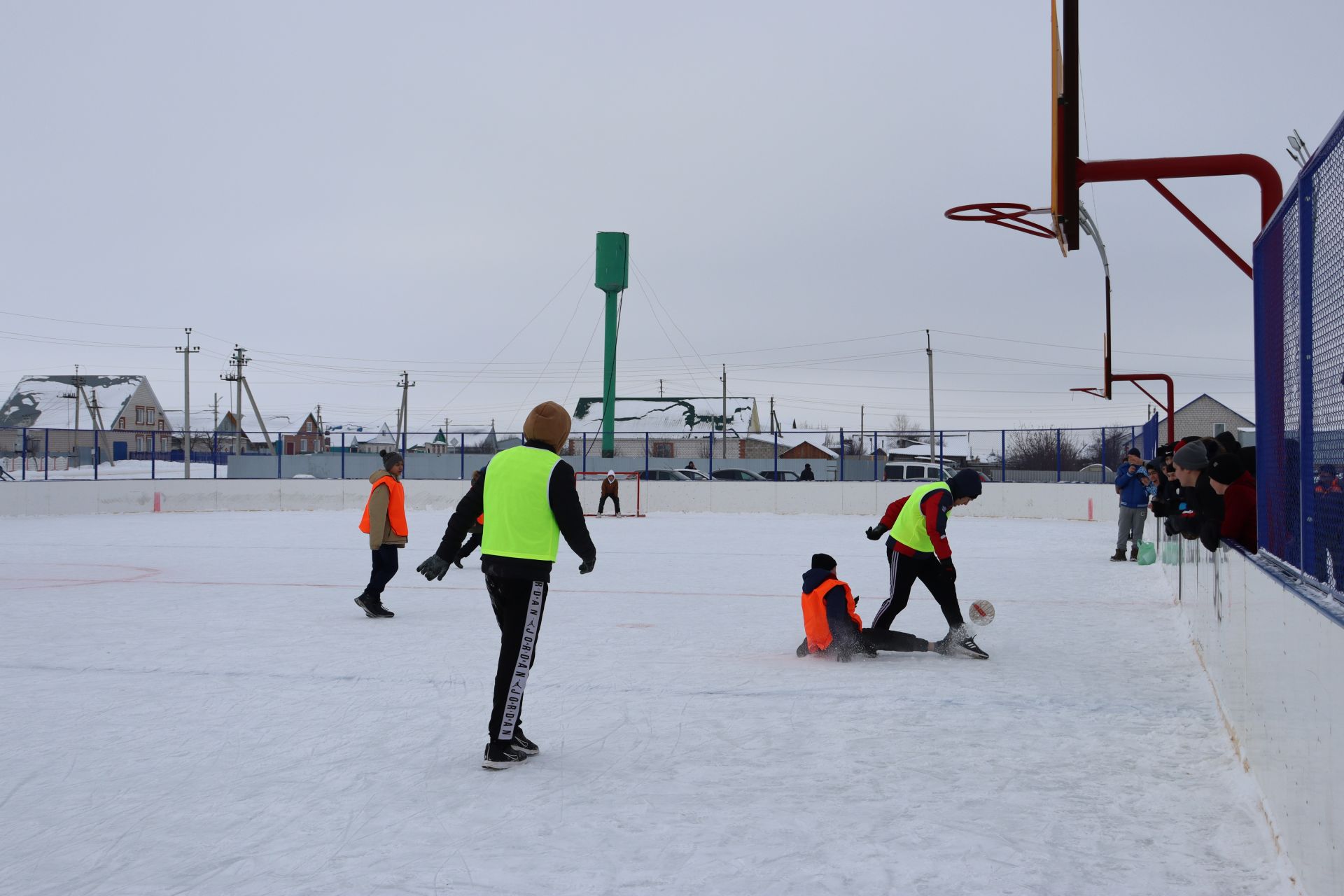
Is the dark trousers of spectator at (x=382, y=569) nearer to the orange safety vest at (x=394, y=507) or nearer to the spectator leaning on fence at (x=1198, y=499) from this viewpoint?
the orange safety vest at (x=394, y=507)

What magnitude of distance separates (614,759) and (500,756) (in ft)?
1.62

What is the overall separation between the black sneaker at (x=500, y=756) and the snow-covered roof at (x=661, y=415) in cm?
5414

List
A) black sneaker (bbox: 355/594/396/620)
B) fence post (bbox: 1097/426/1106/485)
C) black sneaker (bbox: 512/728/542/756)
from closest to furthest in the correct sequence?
black sneaker (bbox: 512/728/542/756)
black sneaker (bbox: 355/594/396/620)
fence post (bbox: 1097/426/1106/485)

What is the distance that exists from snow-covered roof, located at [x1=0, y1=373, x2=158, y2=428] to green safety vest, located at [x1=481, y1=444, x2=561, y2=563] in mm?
73510

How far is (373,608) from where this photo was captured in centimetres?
918

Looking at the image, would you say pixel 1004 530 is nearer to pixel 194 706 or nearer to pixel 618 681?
pixel 618 681

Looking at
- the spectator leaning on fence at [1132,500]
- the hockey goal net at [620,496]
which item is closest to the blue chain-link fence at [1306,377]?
the spectator leaning on fence at [1132,500]

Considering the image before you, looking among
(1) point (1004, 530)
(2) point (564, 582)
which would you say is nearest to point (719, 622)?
(2) point (564, 582)

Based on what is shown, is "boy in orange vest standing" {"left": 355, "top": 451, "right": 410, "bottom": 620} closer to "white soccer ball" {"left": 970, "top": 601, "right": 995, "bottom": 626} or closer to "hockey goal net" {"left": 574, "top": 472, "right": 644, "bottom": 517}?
"white soccer ball" {"left": 970, "top": 601, "right": 995, "bottom": 626}

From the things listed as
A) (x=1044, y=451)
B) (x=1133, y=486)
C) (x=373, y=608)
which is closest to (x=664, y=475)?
(x=1044, y=451)

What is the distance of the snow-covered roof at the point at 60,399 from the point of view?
71.3m

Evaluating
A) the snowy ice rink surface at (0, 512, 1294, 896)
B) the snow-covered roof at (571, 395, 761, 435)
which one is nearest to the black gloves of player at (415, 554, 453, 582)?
the snowy ice rink surface at (0, 512, 1294, 896)

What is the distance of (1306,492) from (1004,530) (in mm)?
18495

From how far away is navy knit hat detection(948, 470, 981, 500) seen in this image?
6965 mm
